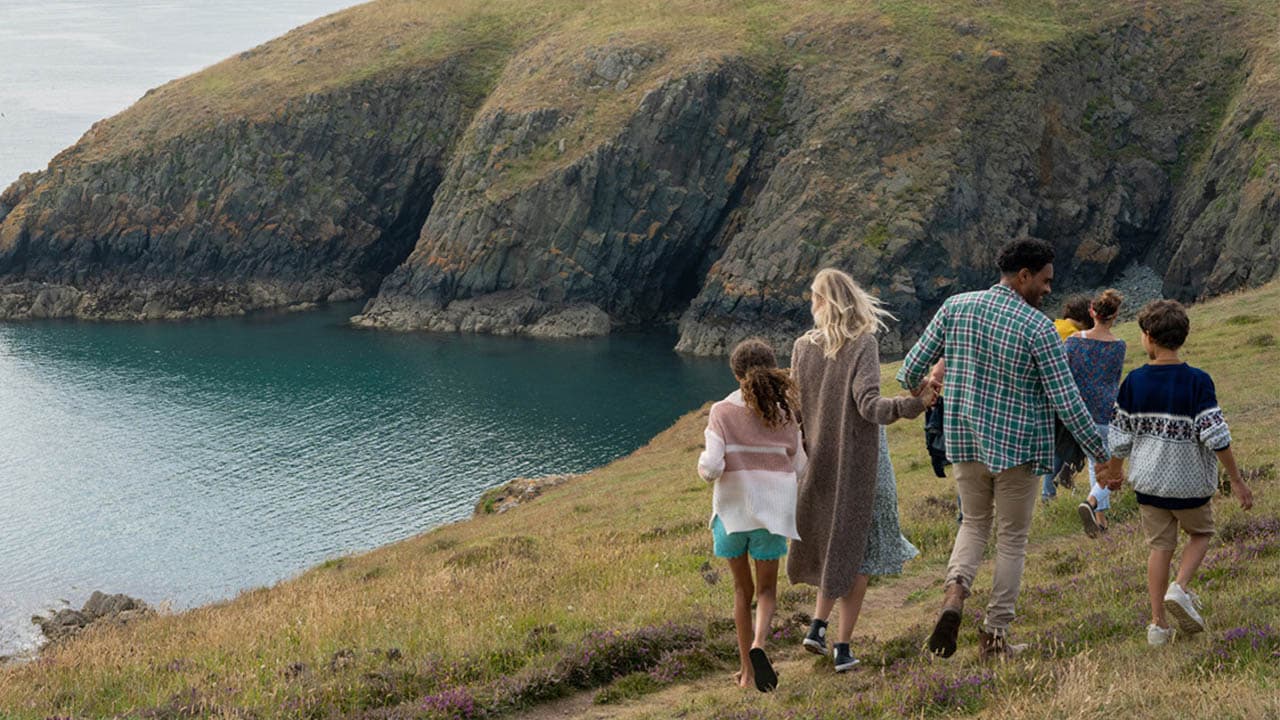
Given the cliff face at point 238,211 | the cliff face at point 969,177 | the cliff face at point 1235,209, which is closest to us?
the cliff face at point 1235,209

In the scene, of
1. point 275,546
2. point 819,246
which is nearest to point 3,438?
point 275,546

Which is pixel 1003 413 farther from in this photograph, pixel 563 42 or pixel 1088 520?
pixel 563 42

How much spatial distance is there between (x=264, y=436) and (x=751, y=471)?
68051 mm

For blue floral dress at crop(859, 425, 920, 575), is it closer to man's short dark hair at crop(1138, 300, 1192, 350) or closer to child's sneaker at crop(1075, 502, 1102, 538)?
man's short dark hair at crop(1138, 300, 1192, 350)

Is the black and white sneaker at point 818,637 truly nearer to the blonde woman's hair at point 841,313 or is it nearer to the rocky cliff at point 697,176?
the blonde woman's hair at point 841,313

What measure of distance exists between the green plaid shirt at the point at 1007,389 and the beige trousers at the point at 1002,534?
0.19 m

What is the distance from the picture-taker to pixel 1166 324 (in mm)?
10039

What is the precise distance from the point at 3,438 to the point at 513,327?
158 feet

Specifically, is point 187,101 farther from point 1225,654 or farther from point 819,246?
point 1225,654

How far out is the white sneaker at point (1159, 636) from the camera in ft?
31.9

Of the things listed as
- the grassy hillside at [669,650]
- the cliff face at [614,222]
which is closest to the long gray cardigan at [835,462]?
the grassy hillside at [669,650]

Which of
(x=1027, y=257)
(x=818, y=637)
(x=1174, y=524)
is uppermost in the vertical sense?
(x=1027, y=257)

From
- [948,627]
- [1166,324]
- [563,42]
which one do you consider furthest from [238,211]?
[1166,324]

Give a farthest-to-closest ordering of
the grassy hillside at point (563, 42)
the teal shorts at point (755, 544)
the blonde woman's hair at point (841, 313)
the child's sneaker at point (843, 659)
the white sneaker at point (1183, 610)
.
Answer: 1. the grassy hillside at point (563, 42)
2. the teal shorts at point (755, 544)
3. the child's sneaker at point (843, 659)
4. the blonde woman's hair at point (841, 313)
5. the white sneaker at point (1183, 610)
